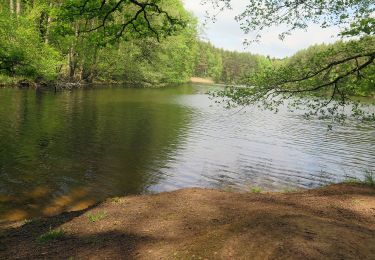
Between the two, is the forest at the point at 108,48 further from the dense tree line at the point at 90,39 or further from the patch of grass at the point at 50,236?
the patch of grass at the point at 50,236

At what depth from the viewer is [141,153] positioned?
21344mm

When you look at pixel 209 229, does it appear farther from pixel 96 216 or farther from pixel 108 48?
pixel 108 48

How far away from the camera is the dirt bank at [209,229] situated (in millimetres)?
6250

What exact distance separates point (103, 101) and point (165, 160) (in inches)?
938

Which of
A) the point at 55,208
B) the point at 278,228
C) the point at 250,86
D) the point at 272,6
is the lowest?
the point at 55,208

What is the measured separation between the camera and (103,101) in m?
42.1

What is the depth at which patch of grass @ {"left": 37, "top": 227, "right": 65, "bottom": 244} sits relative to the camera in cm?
867

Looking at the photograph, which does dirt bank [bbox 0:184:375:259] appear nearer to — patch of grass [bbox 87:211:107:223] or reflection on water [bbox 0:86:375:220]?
patch of grass [bbox 87:211:107:223]

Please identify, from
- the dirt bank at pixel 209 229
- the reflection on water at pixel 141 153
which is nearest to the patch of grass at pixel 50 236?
the dirt bank at pixel 209 229

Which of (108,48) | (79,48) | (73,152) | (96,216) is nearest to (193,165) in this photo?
(73,152)

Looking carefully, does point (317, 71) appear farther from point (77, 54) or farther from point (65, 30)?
point (77, 54)

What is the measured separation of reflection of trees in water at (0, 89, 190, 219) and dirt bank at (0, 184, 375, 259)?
8.67 feet

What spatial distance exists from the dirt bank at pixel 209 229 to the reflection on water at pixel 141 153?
123 inches

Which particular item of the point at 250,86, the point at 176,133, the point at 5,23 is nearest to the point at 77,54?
the point at 5,23
